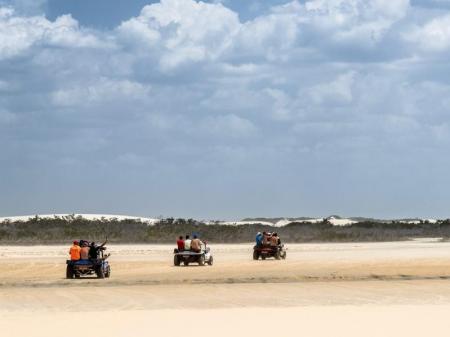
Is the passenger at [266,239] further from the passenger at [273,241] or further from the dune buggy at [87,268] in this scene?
the dune buggy at [87,268]

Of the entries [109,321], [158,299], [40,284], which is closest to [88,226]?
[40,284]

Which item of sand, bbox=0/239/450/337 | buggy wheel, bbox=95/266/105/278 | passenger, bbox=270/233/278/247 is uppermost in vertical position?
passenger, bbox=270/233/278/247

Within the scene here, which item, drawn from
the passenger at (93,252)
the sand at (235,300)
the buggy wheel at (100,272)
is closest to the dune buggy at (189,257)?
the sand at (235,300)

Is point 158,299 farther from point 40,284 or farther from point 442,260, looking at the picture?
point 442,260

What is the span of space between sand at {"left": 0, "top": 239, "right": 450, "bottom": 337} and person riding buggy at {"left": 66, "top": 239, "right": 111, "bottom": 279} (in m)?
0.71

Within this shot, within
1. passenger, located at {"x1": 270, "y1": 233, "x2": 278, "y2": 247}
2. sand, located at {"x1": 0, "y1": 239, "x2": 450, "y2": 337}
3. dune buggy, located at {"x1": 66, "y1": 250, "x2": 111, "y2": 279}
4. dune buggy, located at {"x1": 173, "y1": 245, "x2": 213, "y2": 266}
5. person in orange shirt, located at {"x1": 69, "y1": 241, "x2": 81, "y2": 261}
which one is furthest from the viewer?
passenger, located at {"x1": 270, "y1": 233, "x2": 278, "y2": 247}

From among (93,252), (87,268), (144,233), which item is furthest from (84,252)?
(144,233)

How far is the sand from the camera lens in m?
18.3

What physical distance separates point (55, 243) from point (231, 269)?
41.0 meters

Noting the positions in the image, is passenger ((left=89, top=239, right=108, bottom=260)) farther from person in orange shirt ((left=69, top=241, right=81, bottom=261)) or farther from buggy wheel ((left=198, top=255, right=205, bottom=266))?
buggy wheel ((left=198, top=255, right=205, bottom=266))

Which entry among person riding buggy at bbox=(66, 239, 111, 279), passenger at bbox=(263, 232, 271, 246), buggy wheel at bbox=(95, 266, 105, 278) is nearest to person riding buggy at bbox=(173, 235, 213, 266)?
passenger at bbox=(263, 232, 271, 246)

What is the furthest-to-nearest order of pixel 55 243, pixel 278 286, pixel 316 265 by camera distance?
pixel 55 243 → pixel 316 265 → pixel 278 286

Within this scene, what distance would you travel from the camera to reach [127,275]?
3653 cm

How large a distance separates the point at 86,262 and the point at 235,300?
33.8 feet
